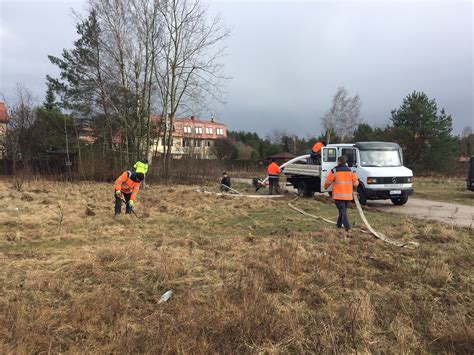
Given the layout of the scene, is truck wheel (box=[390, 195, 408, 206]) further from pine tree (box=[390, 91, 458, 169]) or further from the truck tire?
pine tree (box=[390, 91, 458, 169])

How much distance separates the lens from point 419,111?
113ft

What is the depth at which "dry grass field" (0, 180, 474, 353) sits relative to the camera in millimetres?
3260

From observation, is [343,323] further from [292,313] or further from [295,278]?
[295,278]

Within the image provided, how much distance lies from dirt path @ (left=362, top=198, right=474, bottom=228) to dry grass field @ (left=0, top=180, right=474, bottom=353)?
3.11 m

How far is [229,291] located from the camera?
429 cm

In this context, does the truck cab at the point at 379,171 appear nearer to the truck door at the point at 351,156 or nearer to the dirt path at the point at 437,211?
the truck door at the point at 351,156

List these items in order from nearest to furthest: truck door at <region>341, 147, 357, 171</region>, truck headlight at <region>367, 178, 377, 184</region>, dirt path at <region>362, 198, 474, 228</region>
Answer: dirt path at <region>362, 198, 474, 228</region>, truck headlight at <region>367, 178, 377, 184</region>, truck door at <region>341, 147, 357, 171</region>

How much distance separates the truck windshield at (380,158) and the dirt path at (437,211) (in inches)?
65.1

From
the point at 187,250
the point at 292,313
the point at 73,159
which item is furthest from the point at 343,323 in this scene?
the point at 73,159

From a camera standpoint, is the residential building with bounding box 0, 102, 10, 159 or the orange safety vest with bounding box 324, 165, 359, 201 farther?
the residential building with bounding box 0, 102, 10, 159

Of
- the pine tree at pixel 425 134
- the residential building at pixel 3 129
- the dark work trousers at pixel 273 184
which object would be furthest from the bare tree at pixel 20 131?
the pine tree at pixel 425 134

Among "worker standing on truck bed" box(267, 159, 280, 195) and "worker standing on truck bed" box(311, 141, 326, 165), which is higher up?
"worker standing on truck bed" box(311, 141, 326, 165)

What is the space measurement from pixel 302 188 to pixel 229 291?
12.5 meters

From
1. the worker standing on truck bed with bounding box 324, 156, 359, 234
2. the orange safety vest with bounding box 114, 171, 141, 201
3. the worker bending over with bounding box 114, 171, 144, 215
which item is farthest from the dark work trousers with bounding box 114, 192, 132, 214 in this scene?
the worker standing on truck bed with bounding box 324, 156, 359, 234
